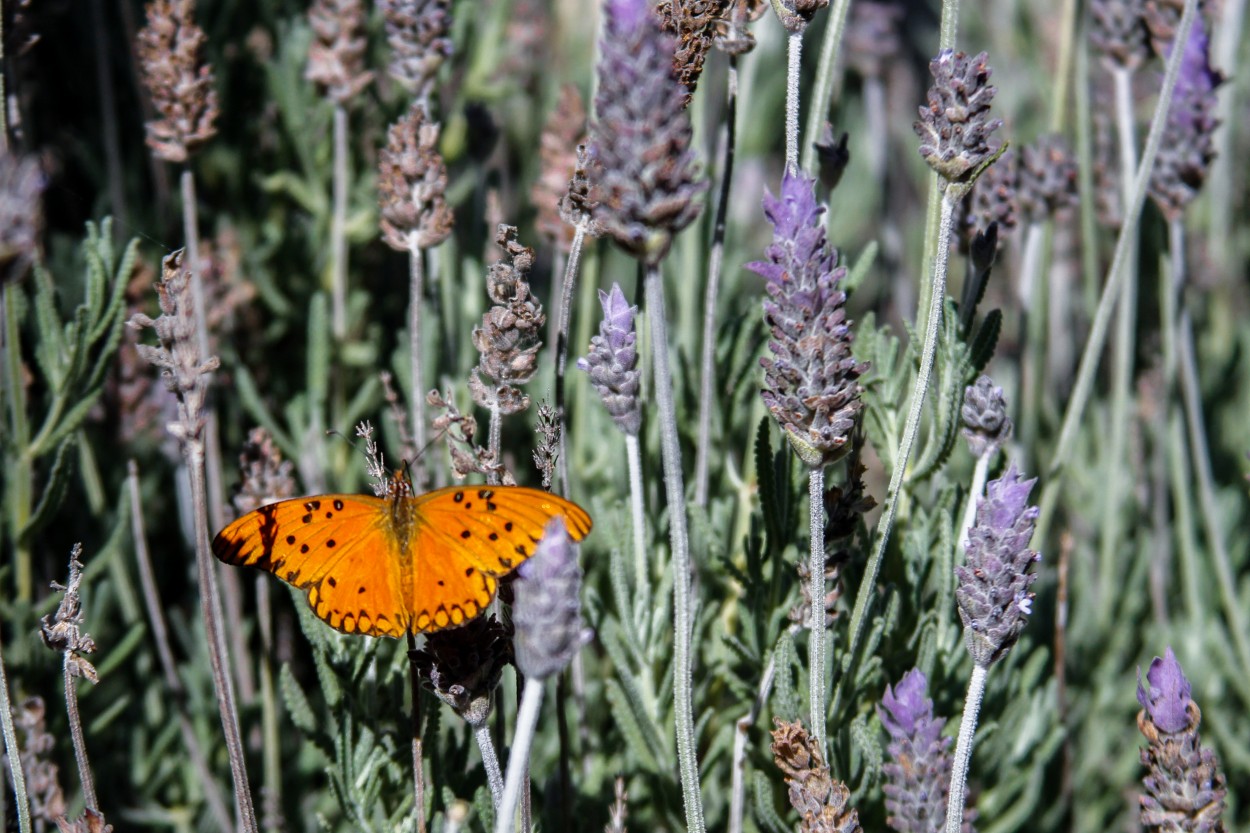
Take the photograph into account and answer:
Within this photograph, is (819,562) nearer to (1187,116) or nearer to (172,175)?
(1187,116)

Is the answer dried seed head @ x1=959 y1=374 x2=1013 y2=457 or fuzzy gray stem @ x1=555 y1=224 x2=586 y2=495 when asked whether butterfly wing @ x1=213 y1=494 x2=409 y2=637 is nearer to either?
fuzzy gray stem @ x1=555 y1=224 x2=586 y2=495

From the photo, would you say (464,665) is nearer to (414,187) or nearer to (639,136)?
(639,136)

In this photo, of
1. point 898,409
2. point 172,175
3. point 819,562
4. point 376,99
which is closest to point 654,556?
point 898,409

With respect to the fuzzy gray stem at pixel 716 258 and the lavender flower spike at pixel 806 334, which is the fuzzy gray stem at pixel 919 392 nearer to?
the lavender flower spike at pixel 806 334

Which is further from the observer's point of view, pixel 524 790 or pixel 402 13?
pixel 402 13

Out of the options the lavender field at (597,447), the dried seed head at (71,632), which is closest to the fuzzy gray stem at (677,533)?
the lavender field at (597,447)

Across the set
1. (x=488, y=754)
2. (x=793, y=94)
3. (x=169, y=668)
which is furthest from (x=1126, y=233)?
(x=169, y=668)
